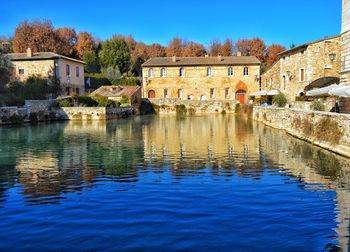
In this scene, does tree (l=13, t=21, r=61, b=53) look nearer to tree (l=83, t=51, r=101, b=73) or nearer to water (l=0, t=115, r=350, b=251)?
tree (l=83, t=51, r=101, b=73)

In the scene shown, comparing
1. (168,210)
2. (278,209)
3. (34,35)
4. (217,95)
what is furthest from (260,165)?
(34,35)

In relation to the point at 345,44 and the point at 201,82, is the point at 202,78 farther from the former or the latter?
the point at 345,44

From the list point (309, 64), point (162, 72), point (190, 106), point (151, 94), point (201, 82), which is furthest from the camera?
point (151, 94)

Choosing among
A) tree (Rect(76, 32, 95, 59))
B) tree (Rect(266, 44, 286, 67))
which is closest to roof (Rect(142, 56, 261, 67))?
→ tree (Rect(266, 44, 286, 67))

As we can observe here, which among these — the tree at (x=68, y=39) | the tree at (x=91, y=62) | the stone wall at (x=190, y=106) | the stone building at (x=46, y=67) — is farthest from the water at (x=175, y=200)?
the tree at (x=68, y=39)

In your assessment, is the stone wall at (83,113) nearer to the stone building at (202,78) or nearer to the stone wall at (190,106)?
the stone wall at (190,106)

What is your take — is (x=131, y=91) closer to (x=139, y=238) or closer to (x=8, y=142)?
(x=8, y=142)

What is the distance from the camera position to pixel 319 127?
51.8ft

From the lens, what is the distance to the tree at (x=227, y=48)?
7138 centimetres

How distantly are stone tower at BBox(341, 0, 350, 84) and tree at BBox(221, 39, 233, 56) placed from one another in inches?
2111

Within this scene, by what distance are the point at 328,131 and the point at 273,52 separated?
57.3 metres

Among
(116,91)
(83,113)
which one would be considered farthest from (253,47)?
(83,113)

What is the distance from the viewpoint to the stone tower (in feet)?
58.1

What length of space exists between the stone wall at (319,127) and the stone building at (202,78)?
79.1 feet
